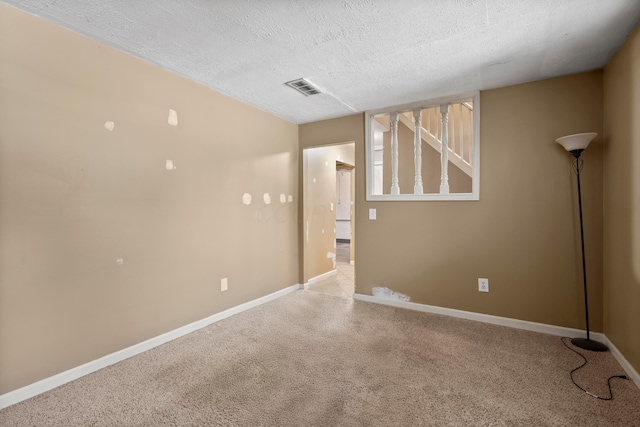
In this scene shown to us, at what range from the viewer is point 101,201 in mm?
2041

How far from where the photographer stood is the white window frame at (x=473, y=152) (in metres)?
2.85

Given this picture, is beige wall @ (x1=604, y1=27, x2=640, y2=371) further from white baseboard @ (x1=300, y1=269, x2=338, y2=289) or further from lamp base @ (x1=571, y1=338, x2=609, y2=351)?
white baseboard @ (x1=300, y1=269, x2=338, y2=289)

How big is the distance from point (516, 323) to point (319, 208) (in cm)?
269

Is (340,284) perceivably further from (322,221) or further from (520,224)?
(520,224)

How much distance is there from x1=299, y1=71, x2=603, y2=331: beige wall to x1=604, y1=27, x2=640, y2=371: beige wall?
0.13 meters

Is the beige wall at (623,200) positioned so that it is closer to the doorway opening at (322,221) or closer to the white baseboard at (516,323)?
the white baseboard at (516,323)

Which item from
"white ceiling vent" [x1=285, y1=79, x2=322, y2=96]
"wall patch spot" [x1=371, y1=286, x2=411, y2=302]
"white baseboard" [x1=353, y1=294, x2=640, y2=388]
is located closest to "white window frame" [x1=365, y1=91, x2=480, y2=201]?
"white ceiling vent" [x1=285, y1=79, x2=322, y2=96]

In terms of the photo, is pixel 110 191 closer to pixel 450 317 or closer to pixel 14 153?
pixel 14 153

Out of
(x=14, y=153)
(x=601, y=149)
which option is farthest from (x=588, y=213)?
(x=14, y=153)

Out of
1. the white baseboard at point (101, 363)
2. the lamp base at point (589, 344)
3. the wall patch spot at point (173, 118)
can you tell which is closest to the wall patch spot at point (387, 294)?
the lamp base at point (589, 344)

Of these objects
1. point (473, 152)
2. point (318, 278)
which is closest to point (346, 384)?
point (473, 152)

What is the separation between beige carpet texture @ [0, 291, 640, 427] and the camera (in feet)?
5.08

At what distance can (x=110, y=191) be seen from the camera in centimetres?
209

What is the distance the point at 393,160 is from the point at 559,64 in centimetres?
160
